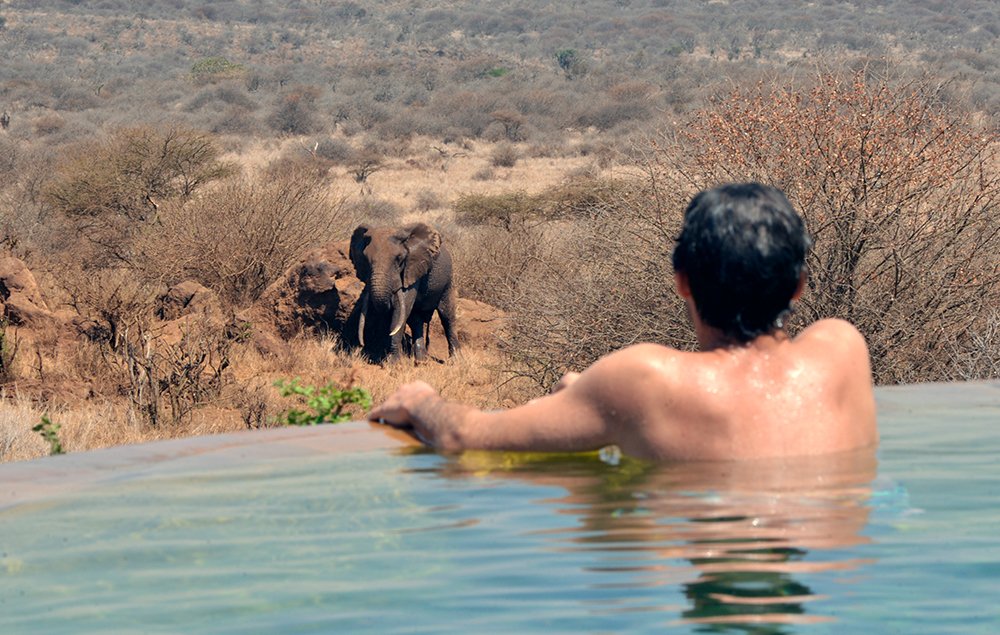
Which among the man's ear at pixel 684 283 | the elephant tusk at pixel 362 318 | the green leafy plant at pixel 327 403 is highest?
the man's ear at pixel 684 283

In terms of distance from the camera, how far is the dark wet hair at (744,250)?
12.9ft

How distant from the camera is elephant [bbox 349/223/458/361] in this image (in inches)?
607

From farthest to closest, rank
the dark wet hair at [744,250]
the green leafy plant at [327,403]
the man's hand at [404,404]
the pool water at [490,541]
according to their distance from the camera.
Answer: the green leafy plant at [327,403] → the man's hand at [404,404] → the dark wet hair at [744,250] → the pool water at [490,541]

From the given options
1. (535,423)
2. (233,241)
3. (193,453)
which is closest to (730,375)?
(535,423)

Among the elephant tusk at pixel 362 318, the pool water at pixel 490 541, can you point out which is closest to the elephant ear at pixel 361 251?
the elephant tusk at pixel 362 318

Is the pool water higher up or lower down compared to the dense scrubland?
higher up

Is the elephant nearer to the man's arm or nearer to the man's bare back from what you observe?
the man's arm

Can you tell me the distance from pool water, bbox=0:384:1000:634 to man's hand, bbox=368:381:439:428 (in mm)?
79

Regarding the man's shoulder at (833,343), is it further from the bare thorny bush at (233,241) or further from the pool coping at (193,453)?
the bare thorny bush at (233,241)

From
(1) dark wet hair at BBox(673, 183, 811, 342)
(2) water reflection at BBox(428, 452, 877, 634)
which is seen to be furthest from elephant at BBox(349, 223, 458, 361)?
(1) dark wet hair at BBox(673, 183, 811, 342)

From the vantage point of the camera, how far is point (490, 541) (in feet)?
13.0

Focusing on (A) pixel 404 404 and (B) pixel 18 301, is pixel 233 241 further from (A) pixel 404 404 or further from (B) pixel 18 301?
(A) pixel 404 404

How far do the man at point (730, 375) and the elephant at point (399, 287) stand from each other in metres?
11.0

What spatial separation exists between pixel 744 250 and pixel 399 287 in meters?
11.8
